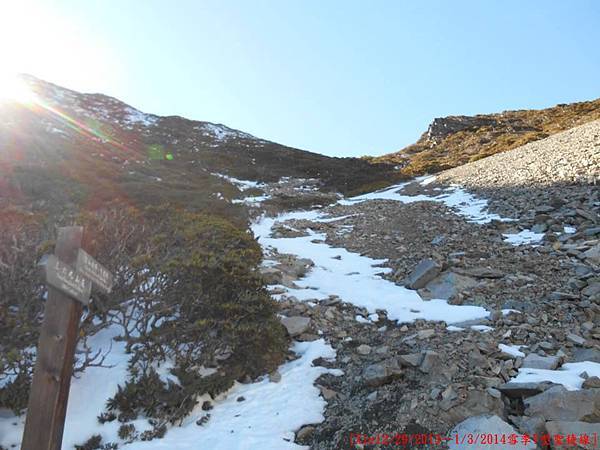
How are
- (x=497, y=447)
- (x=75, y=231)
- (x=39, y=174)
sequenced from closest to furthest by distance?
(x=75, y=231) < (x=497, y=447) < (x=39, y=174)

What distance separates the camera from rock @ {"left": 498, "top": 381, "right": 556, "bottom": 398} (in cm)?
463

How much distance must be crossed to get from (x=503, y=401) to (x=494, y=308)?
9.07 ft

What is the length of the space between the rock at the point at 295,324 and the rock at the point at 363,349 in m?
1.09

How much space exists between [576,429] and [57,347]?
4707 millimetres

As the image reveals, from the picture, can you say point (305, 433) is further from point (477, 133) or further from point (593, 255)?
point (477, 133)

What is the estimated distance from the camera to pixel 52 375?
9.82ft

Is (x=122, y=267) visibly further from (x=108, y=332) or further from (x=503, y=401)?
(x=503, y=401)

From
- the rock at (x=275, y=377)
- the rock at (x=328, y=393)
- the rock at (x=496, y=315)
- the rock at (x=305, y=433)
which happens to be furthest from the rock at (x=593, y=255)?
the rock at (x=305, y=433)

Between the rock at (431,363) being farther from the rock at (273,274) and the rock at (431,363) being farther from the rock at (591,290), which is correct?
the rock at (273,274)

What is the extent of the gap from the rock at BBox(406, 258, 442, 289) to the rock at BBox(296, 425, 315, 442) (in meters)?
4.83

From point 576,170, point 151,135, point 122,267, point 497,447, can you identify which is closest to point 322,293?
point 122,267

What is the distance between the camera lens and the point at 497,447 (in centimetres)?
397

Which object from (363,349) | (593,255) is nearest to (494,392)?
(363,349)

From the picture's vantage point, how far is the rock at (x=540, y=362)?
5.20 metres
